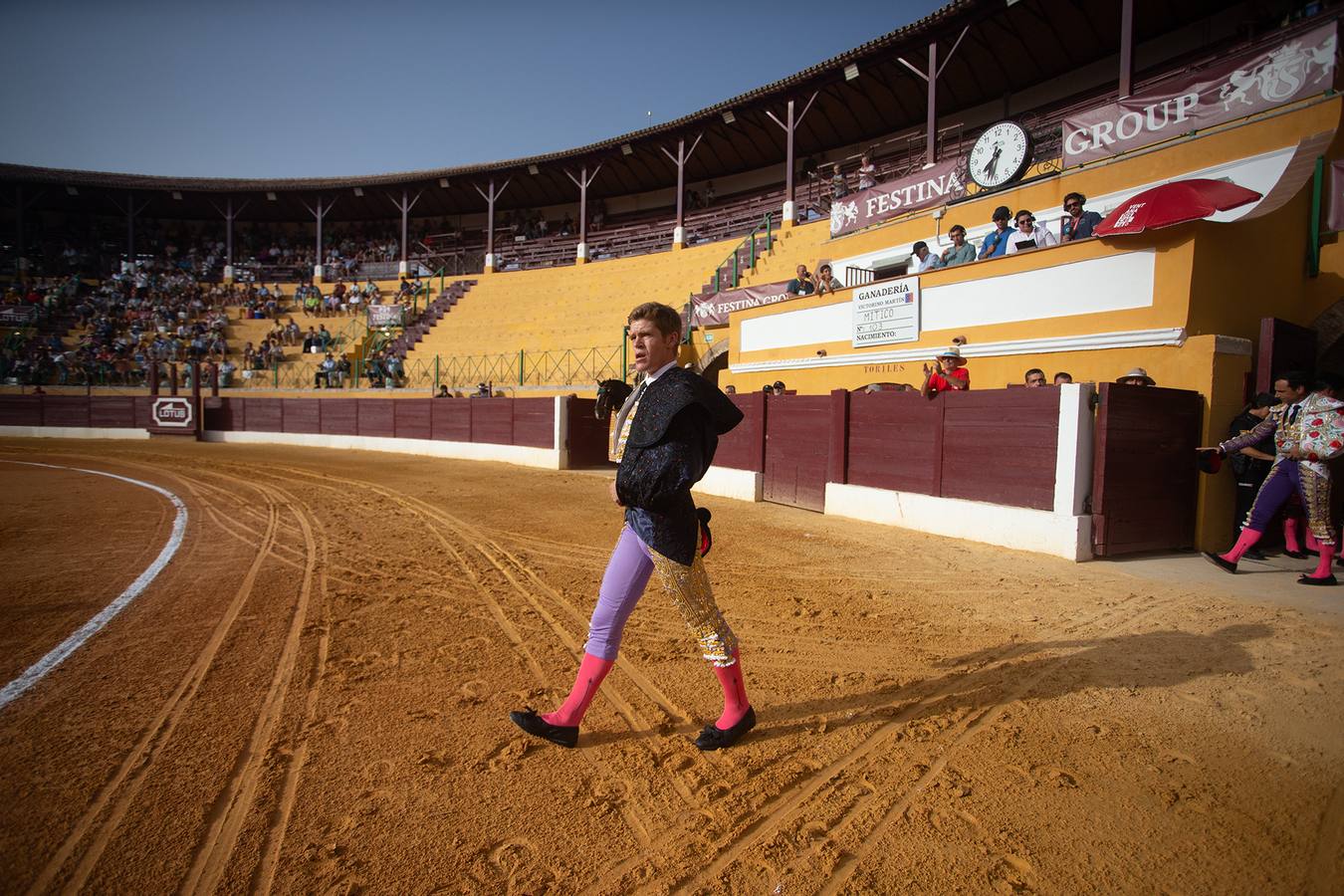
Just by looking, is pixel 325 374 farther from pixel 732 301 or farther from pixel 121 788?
pixel 121 788

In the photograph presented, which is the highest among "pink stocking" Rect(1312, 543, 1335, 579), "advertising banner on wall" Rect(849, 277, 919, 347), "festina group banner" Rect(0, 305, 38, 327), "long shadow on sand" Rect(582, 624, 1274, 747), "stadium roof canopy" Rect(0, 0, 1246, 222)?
"stadium roof canopy" Rect(0, 0, 1246, 222)

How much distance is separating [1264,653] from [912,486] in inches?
157

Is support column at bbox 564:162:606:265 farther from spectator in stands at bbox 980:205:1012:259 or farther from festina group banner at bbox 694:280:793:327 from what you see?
spectator in stands at bbox 980:205:1012:259

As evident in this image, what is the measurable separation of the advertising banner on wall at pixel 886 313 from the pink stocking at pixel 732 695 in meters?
8.85

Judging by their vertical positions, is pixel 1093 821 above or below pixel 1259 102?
below

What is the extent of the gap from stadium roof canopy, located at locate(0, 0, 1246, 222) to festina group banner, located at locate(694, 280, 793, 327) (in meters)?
7.19

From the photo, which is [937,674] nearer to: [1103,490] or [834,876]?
[834,876]

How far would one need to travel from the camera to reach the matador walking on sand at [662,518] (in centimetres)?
232

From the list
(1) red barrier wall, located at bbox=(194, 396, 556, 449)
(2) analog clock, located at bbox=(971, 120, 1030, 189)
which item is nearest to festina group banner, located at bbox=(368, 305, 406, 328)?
(1) red barrier wall, located at bbox=(194, 396, 556, 449)

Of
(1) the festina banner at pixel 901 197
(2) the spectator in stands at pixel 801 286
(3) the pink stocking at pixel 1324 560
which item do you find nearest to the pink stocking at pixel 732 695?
(3) the pink stocking at pixel 1324 560

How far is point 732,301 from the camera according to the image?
591 inches

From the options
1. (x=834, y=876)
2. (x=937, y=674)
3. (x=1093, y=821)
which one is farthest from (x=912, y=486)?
(x=834, y=876)

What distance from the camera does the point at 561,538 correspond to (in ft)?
21.5

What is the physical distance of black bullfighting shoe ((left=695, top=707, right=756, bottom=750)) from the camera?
2.49 metres
